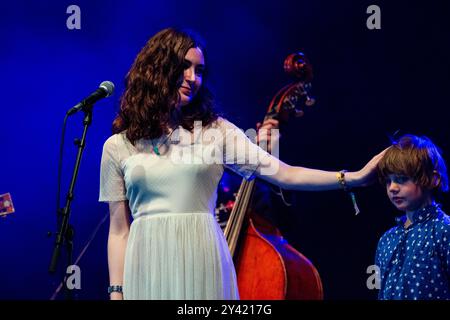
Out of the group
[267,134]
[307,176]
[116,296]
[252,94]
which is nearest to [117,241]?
[116,296]

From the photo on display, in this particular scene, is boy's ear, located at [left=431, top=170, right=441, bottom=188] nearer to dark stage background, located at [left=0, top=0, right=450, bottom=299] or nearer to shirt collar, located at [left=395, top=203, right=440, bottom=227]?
shirt collar, located at [left=395, top=203, right=440, bottom=227]

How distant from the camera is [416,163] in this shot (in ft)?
7.32

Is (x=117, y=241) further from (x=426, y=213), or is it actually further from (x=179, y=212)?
(x=426, y=213)

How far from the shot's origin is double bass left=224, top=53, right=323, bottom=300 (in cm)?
290

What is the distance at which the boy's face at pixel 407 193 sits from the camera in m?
2.24

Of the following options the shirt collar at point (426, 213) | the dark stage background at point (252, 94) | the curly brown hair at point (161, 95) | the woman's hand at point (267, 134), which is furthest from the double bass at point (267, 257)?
the curly brown hair at point (161, 95)

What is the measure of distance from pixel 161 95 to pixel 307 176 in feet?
1.77

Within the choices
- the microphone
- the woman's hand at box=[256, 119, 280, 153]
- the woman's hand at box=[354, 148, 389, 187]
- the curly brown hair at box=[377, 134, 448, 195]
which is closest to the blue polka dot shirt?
the curly brown hair at box=[377, 134, 448, 195]

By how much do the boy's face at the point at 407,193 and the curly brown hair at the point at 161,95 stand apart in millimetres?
669

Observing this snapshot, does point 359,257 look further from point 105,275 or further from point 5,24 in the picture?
point 5,24

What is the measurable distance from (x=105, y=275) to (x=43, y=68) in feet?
4.42

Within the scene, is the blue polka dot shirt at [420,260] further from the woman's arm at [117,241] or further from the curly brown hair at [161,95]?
the woman's arm at [117,241]

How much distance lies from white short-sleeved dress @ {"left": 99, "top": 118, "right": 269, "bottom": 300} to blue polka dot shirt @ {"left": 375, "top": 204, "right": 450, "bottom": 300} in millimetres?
653
